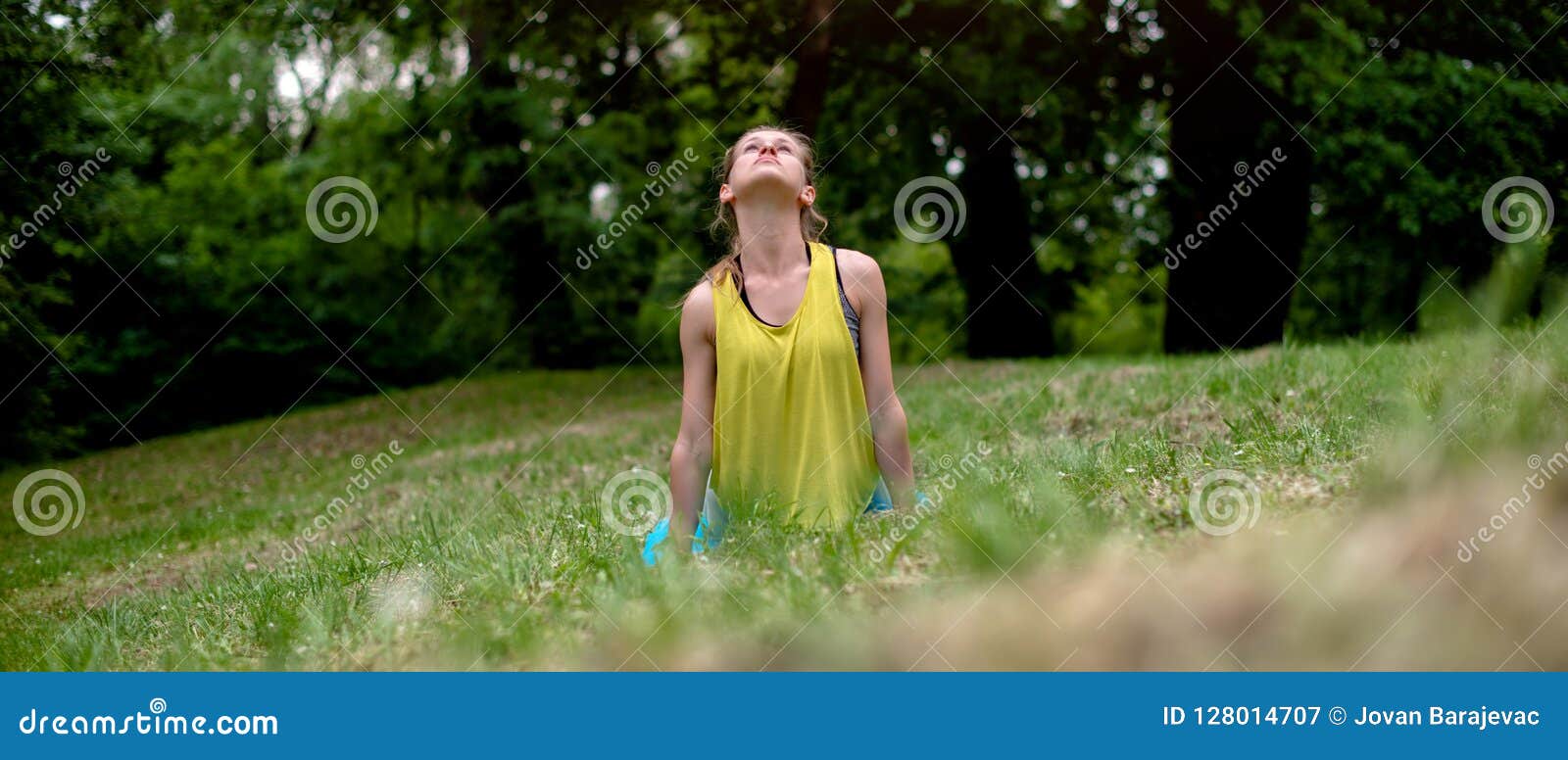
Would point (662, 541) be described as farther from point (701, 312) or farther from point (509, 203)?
point (509, 203)

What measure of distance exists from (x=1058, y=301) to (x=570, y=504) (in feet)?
59.2

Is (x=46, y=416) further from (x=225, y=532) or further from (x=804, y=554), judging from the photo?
(x=804, y=554)

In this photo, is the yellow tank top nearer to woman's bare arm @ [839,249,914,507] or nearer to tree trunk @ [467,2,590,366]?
woman's bare arm @ [839,249,914,507]

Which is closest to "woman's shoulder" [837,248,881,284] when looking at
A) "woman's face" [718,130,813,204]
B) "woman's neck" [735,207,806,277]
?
"woman's neck" [735,207,806,277]

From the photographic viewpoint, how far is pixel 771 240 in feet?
12.9

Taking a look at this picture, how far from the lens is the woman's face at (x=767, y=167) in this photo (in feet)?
12.5

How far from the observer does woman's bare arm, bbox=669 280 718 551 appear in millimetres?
3828

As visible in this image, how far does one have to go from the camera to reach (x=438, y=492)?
28.2ft

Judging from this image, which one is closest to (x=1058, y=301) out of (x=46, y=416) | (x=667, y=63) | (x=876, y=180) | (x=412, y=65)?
(x=876, y=180)

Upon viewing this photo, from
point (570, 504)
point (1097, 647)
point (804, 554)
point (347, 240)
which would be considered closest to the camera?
point (1097, 647)

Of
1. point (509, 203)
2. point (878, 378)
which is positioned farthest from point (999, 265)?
point (878, 378)

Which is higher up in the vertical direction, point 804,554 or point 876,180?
point 876,180

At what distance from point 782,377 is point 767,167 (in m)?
0.75

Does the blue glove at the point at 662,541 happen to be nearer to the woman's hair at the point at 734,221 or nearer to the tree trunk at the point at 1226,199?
the woman's hair at the point at 734,221
